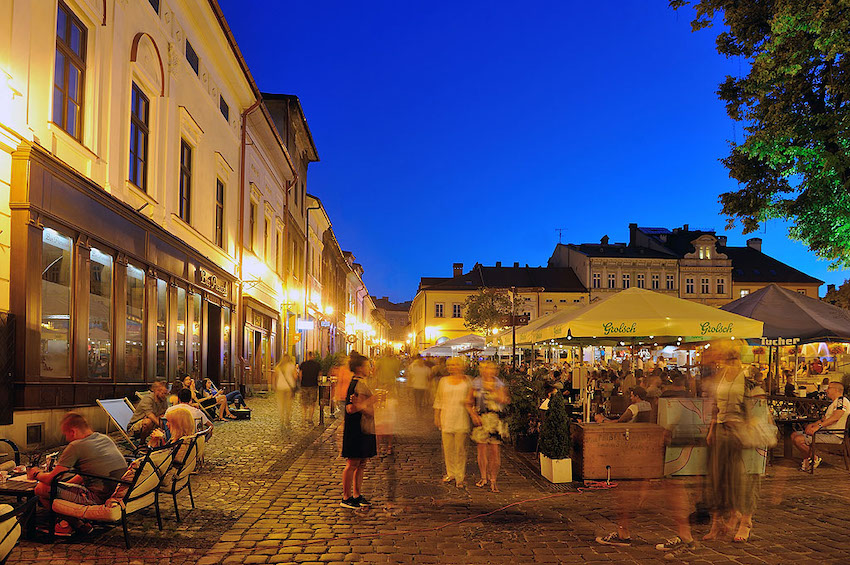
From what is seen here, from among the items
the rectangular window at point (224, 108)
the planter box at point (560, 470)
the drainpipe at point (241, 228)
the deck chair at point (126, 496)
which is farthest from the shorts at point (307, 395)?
the deck chair at point (126, 496)

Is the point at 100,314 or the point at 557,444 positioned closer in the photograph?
the point at 557,444

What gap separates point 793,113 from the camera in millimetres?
13930

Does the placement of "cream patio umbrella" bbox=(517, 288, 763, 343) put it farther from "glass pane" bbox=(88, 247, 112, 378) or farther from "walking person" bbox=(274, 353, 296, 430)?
"glass pane" bbox=(88, 247, 112, 378)

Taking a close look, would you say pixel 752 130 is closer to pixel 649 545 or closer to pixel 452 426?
pixel 452 426

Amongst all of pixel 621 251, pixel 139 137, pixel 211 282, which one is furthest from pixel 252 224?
pixel 621 251

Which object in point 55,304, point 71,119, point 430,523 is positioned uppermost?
point 71,119

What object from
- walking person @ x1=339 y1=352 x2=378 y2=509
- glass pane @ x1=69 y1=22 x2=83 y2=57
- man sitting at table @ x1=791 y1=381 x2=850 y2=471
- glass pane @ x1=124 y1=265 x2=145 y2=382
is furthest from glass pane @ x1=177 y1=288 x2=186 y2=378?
man sitting at table @ x1=791 y1=381 x2=850 y2=471

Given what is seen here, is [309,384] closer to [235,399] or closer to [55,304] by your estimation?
[235,399]

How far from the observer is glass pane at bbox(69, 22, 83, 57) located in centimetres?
1134

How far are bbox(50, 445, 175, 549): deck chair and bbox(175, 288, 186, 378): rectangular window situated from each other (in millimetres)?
10837

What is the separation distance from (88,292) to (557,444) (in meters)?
7.84

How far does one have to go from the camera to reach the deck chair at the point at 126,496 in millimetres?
6035

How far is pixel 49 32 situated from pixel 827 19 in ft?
41.8

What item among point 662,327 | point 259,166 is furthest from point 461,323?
point 662,327
